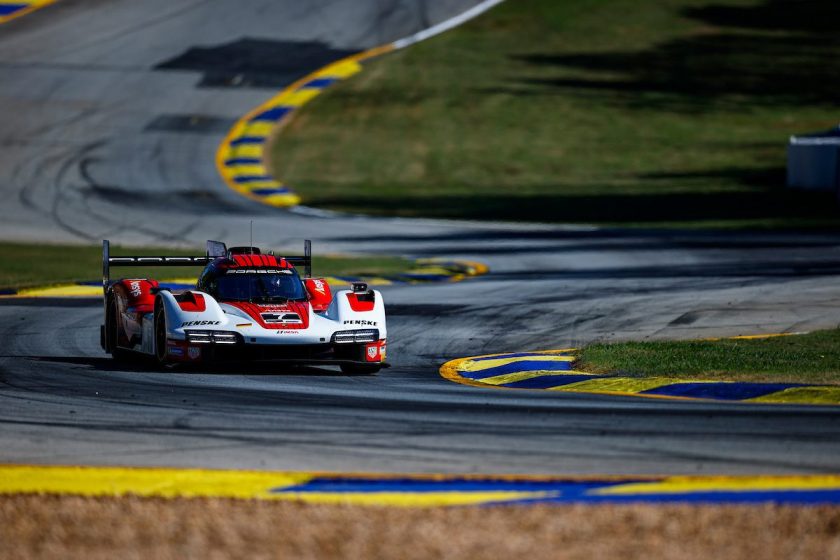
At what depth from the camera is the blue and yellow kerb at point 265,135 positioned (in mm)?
37469

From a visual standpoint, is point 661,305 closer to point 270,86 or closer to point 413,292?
point 413,292

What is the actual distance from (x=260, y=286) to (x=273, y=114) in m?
29.2

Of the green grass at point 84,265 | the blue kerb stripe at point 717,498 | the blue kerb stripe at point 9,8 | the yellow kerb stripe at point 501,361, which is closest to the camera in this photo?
the blue kerb stripe at point 717,498

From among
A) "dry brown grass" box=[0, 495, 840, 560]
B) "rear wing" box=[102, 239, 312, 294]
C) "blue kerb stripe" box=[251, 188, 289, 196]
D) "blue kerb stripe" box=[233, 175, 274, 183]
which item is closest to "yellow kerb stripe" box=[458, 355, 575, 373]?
"rear wing" box=[102, 239, 312, 294]

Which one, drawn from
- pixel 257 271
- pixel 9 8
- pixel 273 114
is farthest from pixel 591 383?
pixel 9 8

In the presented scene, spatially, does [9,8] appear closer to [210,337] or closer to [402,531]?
[210,337]

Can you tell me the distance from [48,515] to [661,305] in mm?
12976

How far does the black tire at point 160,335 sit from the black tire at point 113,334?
3.68ft

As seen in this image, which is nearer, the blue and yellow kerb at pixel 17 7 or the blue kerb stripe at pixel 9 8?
the blue and yellow kerb at pixel 17 7

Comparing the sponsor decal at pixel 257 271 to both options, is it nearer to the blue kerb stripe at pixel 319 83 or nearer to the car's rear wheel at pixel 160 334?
the car's rear wheel at pixel 160 334

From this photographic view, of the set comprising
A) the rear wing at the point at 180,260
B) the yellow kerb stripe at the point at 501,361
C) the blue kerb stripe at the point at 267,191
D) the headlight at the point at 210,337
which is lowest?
the blue kerb stripe at the point at 267,191

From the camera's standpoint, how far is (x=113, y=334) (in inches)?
638

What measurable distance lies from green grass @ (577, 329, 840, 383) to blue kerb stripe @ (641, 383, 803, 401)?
0.46 meters

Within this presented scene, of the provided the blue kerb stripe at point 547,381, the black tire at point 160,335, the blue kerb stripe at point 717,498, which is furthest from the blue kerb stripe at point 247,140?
the blue kerb stripe at point 717,498
